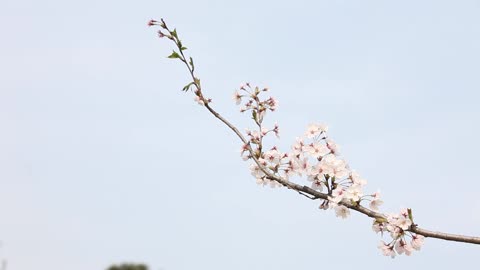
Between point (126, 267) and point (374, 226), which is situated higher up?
point (126, 267)

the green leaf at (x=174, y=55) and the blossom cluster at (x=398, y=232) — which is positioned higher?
the green leaf at (x=174, y=55)

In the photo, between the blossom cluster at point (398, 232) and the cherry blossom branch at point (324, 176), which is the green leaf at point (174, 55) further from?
the blossom cluster at point (398, 232)

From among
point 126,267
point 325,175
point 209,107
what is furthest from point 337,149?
point 126,267

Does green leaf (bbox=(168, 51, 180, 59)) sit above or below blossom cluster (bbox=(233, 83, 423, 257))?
above

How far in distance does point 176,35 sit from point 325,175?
62.4 inches

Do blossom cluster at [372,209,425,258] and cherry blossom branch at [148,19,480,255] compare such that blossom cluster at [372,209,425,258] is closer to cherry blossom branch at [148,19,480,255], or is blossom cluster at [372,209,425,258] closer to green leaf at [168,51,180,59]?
cherry blossom branch at [148,19,480,255]

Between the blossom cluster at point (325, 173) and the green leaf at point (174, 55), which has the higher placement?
the green leaf at point (174, 55)

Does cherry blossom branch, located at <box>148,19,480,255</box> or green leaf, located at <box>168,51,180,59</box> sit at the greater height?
green leaf, located at <box>168,51,180,59</box>

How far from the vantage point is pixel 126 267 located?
35469 mm

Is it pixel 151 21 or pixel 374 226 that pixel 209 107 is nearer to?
pixel 151 21

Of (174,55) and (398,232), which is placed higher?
(174,55)

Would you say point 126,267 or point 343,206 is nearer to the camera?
point 343,206

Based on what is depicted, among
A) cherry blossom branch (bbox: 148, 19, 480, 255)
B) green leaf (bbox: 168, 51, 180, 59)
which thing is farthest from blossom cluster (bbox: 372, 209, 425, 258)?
green leaf (bbox: 168, 51, 180, 59)

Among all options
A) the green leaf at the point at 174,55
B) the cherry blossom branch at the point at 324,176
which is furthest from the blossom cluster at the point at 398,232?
the green leaf at the point at 174,55
